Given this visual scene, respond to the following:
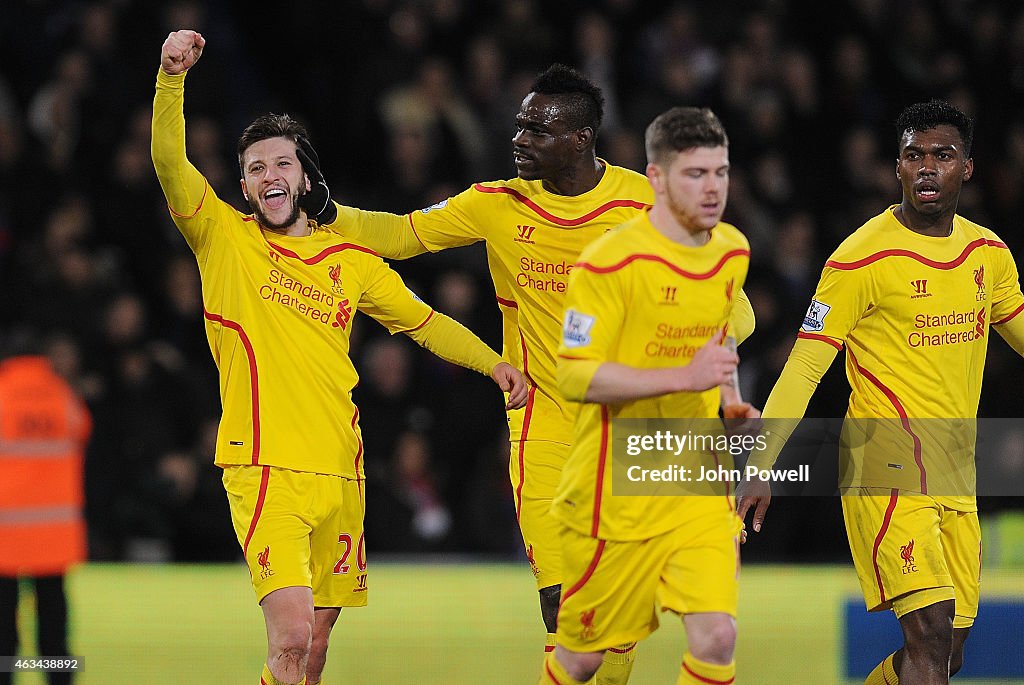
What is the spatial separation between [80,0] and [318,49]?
2.03 meters

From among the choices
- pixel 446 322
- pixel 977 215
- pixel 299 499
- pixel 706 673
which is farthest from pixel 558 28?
pixel 706 673

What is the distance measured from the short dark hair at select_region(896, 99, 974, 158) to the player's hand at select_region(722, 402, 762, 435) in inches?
64.8

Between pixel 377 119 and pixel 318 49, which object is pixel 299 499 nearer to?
pixel 377 119

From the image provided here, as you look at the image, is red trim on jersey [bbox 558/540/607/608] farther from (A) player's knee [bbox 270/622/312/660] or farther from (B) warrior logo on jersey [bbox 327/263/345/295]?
(B) warrior logo on jersey [bbox 327/263/345/295]

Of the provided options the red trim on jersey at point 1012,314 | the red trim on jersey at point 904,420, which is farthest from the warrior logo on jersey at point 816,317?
the red trim on jersey at point 1012,314

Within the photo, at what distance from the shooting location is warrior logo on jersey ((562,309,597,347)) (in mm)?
4988

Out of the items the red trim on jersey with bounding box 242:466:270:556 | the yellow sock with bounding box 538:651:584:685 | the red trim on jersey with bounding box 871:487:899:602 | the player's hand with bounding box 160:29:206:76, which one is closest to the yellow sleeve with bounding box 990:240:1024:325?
the red trim on jersey with bounding box 871:487:899:602

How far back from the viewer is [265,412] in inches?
235

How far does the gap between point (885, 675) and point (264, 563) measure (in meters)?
2.60

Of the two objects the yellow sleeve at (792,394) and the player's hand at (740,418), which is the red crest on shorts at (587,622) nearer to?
the player's hand at (740,418)

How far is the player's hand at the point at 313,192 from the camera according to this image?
629 cm

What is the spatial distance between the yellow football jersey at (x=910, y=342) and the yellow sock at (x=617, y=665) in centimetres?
120

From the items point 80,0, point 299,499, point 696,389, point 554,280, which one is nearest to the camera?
point 696,389

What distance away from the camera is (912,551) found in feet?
19.4
